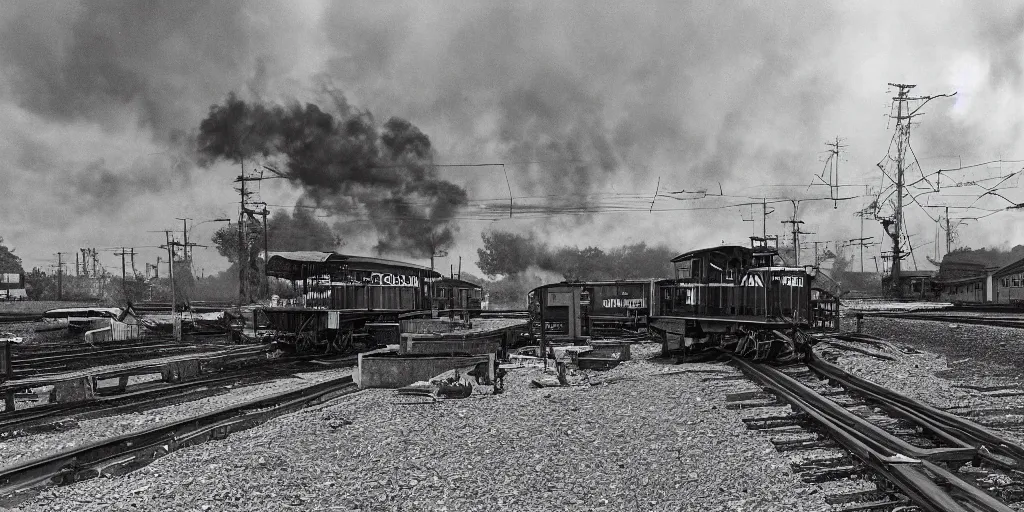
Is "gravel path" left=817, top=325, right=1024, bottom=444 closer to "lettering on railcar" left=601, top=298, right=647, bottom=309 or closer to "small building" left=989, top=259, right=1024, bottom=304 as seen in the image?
"lettering on railcar" left=601, top=298, right=647, bottom=309

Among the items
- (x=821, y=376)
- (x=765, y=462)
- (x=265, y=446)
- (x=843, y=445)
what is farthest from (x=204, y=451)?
(x=821, y=376)

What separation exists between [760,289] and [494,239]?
40566 millimetres

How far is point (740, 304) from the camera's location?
16.5 meters

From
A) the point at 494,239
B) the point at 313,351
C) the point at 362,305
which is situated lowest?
the point at 313,351

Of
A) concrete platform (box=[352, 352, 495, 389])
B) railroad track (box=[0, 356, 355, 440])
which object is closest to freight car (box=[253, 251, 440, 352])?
railroad track (box=[0, 356, 355, 440])

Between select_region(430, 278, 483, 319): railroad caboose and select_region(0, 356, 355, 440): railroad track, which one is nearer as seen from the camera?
select_region(0, 356, 355, 440): railroad track

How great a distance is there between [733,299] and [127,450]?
1391cm

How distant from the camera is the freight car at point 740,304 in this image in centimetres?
1504

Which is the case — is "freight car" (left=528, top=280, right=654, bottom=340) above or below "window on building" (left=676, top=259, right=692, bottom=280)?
below

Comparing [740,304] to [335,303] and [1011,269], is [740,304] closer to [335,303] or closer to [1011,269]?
[335,303]

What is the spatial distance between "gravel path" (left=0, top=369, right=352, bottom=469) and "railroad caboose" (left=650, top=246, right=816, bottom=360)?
9778 mm

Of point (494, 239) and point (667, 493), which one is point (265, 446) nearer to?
point (667, 493)

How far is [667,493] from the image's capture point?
5.48 m

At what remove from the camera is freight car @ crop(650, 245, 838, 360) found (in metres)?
15.0
